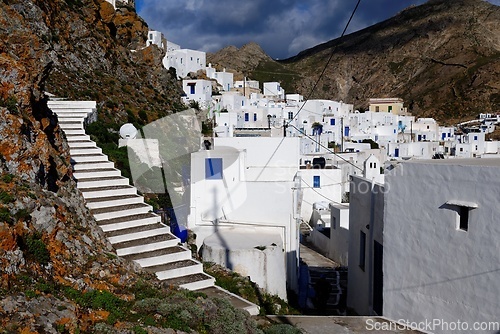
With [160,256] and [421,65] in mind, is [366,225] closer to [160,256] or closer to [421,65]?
[160,256]

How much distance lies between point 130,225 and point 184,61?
51.8 meters

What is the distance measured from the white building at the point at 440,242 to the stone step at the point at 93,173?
18.6 ft

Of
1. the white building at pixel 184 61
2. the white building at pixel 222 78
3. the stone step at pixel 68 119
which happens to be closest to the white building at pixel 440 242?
the stone step at pixel 68 119

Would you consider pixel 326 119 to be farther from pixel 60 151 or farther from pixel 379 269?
pixel 60 151

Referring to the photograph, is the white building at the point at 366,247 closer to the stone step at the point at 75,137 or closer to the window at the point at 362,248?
the window at the point at 362,248

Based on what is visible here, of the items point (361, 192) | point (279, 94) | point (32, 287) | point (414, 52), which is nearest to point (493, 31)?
point (414, 52)

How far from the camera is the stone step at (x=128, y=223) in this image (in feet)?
24.0

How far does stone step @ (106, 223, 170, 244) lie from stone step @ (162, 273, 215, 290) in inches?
43.0

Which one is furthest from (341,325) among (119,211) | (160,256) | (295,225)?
(295,225)

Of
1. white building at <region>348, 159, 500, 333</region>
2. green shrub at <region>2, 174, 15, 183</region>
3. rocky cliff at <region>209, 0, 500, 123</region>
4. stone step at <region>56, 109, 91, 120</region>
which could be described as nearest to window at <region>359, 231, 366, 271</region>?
white building at <region>348, 159, 500, 333</region>

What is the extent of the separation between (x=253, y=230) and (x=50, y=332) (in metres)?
9.07

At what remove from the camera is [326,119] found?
49.2 metres

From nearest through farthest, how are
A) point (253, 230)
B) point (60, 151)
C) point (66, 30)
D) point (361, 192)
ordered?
1. point (60, 151)
2. point (361, 192)
3. point (253, 230)
4. point (66, 30)

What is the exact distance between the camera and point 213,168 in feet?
42.5
